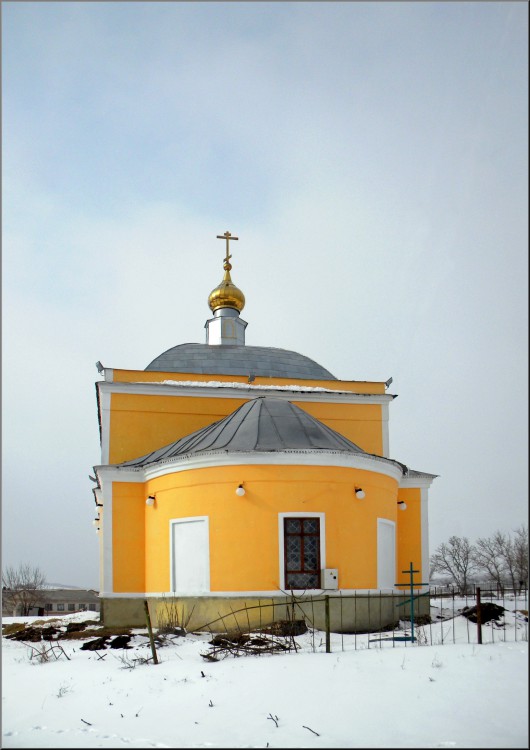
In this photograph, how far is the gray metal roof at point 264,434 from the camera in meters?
14.1

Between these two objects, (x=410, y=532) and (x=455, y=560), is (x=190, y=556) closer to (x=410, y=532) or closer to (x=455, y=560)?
(x=410, y=532)

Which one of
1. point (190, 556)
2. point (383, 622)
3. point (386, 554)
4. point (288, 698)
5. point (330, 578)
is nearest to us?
point (288, 698)

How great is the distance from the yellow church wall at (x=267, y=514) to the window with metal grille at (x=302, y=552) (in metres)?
0.18

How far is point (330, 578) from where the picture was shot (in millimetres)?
13383

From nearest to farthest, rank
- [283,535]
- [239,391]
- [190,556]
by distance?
[283,535], [190,556], [239,391]

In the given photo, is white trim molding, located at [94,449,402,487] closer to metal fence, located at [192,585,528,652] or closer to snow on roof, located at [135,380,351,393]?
metal fence, located at [192,585,528,652]

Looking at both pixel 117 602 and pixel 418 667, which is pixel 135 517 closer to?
pixel 117 602

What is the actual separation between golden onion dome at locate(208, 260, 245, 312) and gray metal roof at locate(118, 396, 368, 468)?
10.2 metres

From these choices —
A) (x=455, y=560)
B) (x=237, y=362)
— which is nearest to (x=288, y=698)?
(x=237, y=362)

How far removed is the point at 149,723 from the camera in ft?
25.8

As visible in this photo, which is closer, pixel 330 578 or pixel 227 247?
pixel 330 578

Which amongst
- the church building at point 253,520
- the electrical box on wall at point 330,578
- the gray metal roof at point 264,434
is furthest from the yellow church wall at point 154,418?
the electrical box on wall at point 330,578

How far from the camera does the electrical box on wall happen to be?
13334 mm

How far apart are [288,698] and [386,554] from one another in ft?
21.6
